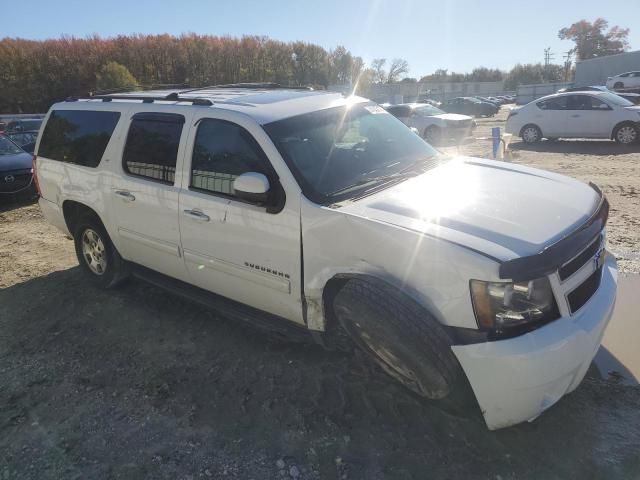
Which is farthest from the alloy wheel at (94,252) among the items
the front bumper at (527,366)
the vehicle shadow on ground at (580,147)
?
the vehicle shadow on ground at (580,147)

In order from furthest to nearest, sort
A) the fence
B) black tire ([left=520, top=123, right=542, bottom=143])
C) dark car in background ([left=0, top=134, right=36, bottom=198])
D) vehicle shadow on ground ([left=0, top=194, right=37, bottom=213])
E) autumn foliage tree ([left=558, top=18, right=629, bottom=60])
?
1. autumn foliage tree ([left=558, top=18, right=629, bottom=60])
2. the fence
3. black tire ([left=520, top=123, right=542, bottom=143])
4. dark car in background ([left=0, top=134, right=36, bottom=198])
5. vehicle shadow on ground ([left=0, top=194, right=37, bottom=213])

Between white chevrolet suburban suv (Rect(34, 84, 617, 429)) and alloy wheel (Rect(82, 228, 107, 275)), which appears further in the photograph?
alloy wheel (Rect(82, 228, 107, 275))

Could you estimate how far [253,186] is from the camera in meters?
2.83

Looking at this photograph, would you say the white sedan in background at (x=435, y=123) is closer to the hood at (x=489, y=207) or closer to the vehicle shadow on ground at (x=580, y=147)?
the vehicle shadow on ground at (x=580, y=147)

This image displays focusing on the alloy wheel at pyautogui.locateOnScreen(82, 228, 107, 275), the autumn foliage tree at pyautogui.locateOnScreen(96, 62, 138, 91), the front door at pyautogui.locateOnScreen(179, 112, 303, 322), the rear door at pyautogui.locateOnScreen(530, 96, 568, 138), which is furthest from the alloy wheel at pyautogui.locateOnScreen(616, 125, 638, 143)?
the autumn foliage tree at pyautogui.locateOnScreen(96, 62, 138, 91)

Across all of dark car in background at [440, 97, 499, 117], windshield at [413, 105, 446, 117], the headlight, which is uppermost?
the headlight

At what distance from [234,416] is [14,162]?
8.97 meters

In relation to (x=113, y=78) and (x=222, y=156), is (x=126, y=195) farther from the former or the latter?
(x=113, y=78)

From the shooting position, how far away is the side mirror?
2.83m

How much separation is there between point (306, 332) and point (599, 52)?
103064 mm

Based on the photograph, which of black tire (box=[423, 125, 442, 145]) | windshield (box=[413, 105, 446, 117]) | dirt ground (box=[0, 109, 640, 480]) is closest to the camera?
dirt ground (box=[0, 109, 640, 480])

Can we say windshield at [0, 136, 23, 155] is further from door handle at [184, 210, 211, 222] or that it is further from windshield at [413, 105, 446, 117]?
windshield at [413, 105, 446, 117]

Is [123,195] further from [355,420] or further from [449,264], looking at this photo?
[449,264]

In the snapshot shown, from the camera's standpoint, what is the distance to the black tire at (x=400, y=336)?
7.79ft
